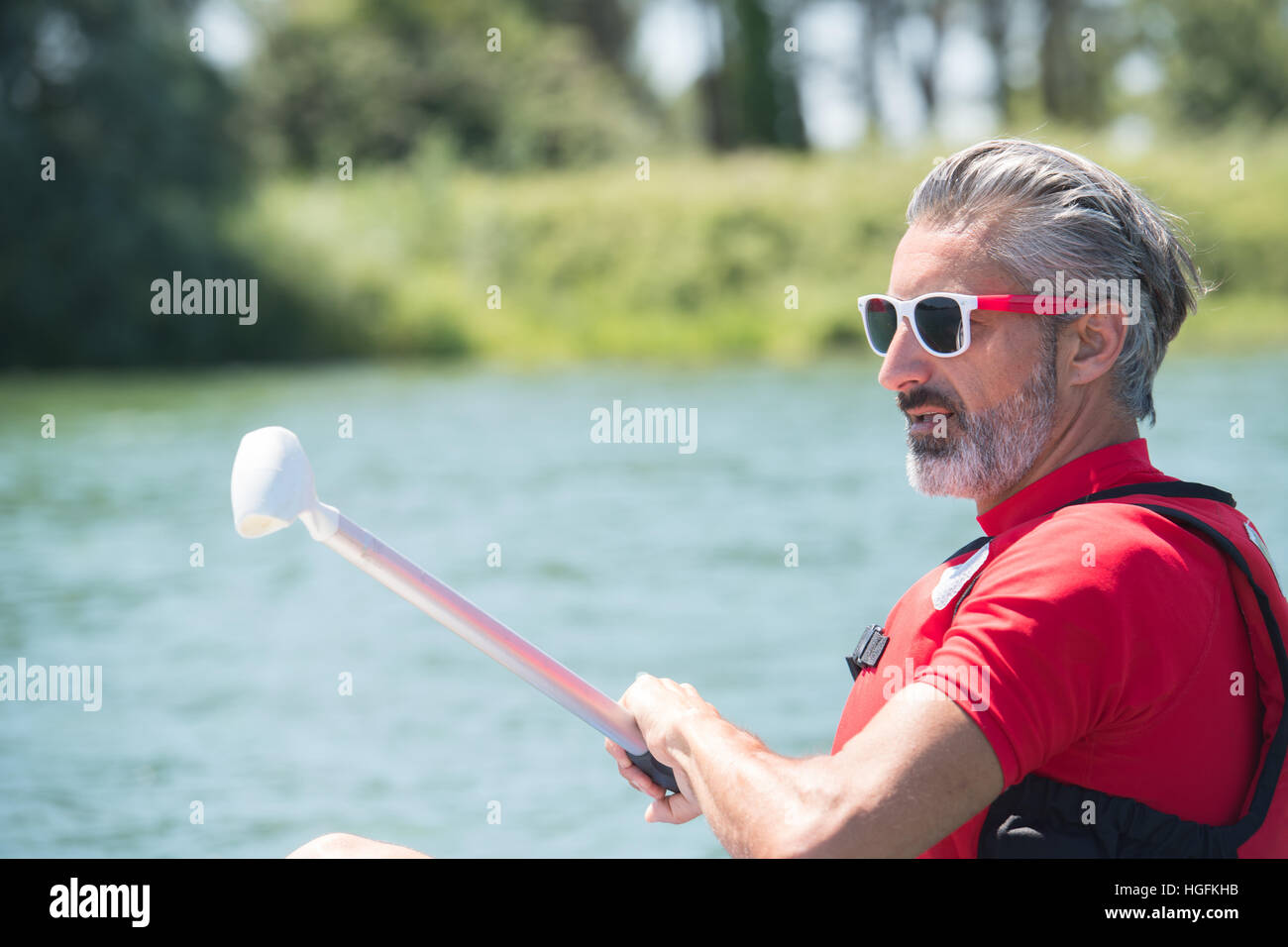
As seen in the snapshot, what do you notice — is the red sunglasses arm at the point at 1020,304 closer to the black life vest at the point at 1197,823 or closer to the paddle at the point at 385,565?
the black life vest at the point at 1197,823

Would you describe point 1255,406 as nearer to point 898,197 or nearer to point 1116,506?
point 898,197

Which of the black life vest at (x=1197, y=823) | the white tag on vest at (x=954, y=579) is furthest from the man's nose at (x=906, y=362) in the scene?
the black life vest at (x=1197, y=823)

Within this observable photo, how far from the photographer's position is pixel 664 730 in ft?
6.01

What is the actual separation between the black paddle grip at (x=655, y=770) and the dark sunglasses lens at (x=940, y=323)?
62cm

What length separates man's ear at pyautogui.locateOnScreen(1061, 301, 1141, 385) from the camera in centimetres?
178

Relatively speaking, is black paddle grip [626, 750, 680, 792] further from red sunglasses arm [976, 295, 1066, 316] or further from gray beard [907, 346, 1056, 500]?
red sunglasses arm [976, 295, 1066, 316]

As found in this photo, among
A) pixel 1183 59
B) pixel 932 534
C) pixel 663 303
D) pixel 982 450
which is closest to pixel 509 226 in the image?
pixel 663 303

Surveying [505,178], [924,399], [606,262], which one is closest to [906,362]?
[924,399]

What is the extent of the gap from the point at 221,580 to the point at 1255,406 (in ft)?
35.4

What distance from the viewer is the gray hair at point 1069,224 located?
176cm

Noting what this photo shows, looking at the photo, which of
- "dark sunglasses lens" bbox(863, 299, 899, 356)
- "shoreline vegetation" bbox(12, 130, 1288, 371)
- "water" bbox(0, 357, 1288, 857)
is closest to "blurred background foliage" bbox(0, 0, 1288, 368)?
"shoreline vegetation" bbox(12, 130, 1288, 371)

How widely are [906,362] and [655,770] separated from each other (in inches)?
23.8

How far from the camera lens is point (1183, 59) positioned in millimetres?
37812

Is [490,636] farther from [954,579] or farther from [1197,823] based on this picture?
[1197,823]
